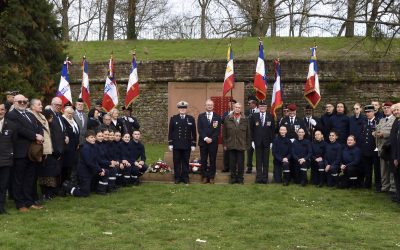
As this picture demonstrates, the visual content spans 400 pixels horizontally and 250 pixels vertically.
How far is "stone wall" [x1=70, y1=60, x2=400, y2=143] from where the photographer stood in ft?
68.2

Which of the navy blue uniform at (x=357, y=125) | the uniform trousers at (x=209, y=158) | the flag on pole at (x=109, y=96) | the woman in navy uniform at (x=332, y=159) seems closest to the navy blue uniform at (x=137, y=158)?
the uniform trousers at (x=209, y=158)

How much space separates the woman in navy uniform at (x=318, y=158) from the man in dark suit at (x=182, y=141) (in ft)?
8.35

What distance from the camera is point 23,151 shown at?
9.92 metres

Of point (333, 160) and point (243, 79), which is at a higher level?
point (243, 79)

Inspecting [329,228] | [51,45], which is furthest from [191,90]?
[329,228]

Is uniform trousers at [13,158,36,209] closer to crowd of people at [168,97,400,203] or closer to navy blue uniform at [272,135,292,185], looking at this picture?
crowd of people at [168,97,400,203]

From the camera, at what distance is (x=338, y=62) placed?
21.0m

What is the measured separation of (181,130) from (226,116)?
106 cm

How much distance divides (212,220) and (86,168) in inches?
121

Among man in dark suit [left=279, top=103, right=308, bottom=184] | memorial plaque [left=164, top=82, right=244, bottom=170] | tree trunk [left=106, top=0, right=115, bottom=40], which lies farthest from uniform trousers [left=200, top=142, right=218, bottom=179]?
tree trunk [left=106, top=0, right=115, bottom=40]

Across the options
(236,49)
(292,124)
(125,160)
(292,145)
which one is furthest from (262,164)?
(236,49)

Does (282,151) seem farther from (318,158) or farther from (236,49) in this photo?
(236,49)

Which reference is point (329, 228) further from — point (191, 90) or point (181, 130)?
point (191, 90)

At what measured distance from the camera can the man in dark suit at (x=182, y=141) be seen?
1312cm
